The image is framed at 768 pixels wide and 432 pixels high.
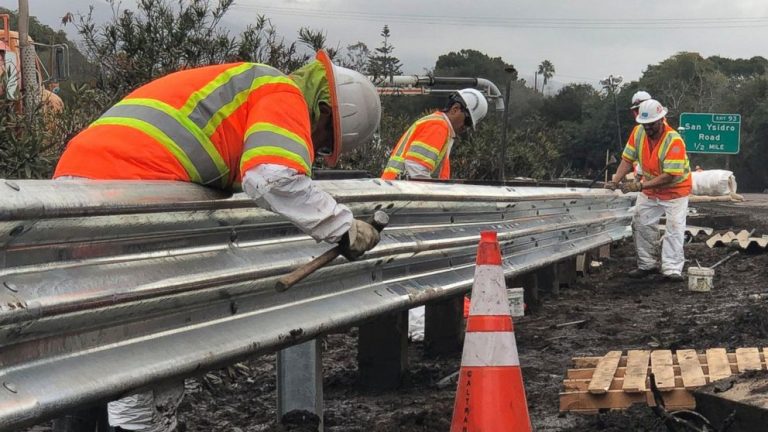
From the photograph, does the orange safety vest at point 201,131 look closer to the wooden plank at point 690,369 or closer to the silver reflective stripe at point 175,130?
the silver reflective stripe at point 175,130

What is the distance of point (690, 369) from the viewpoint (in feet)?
15.1

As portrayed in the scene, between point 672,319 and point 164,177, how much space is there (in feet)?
Result: 18.9

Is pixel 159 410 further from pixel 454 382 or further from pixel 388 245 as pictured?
pixel 454 382

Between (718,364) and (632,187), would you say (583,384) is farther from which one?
(632,187)

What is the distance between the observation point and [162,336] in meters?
2.65

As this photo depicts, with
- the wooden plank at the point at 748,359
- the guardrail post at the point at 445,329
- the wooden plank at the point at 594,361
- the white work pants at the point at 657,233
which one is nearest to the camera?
the wooden plank at the point at 748,359

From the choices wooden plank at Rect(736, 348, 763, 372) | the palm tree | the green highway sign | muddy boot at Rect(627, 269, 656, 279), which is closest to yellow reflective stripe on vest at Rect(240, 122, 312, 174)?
wooden plank at Rect(736, 348, 763, 372)

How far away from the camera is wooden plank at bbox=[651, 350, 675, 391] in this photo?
14.3 feet

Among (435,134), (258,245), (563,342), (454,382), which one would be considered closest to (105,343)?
(258,245)

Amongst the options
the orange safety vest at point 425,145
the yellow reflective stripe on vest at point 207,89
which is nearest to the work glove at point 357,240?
the yellow reflective stripe on vest at point 207,89

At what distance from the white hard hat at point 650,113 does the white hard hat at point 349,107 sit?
8.17m

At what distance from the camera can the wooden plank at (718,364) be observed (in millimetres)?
4484

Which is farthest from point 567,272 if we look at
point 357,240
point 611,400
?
point 357,240

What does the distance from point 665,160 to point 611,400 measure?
24.2 ft
